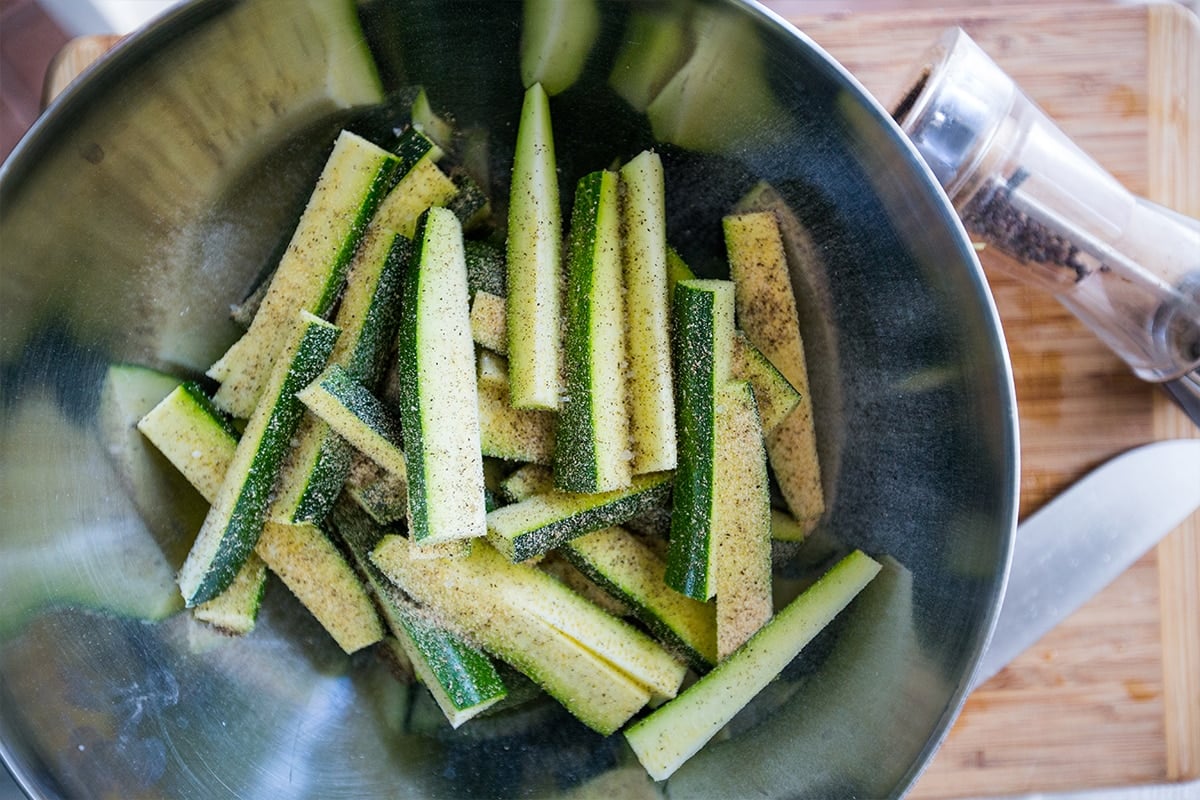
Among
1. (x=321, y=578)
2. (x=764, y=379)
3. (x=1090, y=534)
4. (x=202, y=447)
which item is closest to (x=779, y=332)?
(x=764, y=379)

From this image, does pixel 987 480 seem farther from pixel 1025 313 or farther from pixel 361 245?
pixel 361 245

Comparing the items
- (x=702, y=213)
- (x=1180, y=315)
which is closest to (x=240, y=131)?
(x=702, y=213)

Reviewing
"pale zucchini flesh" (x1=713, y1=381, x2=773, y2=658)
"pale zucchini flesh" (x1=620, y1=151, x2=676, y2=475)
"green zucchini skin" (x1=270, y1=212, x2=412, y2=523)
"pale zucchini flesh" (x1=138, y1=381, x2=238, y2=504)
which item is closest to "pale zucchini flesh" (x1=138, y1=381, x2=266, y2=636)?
"pale zucchini flesh" (x1=138, y1=381, x2=238, y2=504)

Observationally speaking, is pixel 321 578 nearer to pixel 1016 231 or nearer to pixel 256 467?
pixel 256 467

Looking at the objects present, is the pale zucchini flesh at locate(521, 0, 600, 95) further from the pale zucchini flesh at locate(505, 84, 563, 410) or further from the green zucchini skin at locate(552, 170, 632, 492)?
the green zucchini skin at locate(552, 170, 632, 492)

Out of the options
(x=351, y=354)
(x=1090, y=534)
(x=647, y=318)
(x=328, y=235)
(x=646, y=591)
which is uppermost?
(x=328, y=235)

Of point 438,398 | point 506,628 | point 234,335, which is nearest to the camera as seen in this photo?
point 438,398

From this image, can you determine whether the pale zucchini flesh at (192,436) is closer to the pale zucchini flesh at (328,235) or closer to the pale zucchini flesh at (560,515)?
the pale zucchini flesh at (328,235)
